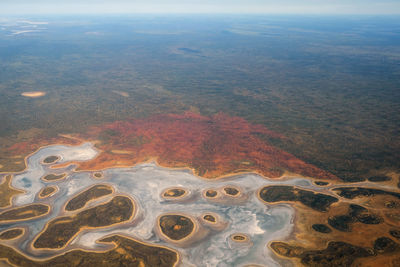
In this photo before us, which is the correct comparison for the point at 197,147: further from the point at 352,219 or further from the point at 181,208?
the point at 352,219

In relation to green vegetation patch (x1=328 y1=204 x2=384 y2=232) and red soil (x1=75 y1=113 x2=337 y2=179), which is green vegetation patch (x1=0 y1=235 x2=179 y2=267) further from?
green vegetation patch (x1=328 y1=204 x2=384 y2=232)

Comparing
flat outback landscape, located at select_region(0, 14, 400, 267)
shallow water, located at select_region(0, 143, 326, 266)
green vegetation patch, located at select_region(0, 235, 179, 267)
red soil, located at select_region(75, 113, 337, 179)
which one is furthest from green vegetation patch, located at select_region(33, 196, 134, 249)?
red soil, located at select_region(75, 113, 337, 179)

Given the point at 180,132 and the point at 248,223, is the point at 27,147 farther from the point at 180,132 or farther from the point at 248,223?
the point at 248,223

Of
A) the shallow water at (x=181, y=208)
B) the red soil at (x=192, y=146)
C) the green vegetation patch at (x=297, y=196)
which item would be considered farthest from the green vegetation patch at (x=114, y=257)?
the green vegetation patch at (x=297, y=196)

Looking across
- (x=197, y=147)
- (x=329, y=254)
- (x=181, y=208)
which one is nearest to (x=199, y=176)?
(x=181, y=208)

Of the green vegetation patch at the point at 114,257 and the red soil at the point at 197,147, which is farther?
the red soil at the point at 197,147

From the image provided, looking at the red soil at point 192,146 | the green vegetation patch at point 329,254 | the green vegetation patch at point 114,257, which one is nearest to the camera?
the green vegetation patch at point 329,254

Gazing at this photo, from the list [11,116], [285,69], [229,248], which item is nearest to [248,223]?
[229,248]

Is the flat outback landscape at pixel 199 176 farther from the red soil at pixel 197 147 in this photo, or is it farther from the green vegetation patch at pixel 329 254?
the red soil at pixel 197 147
